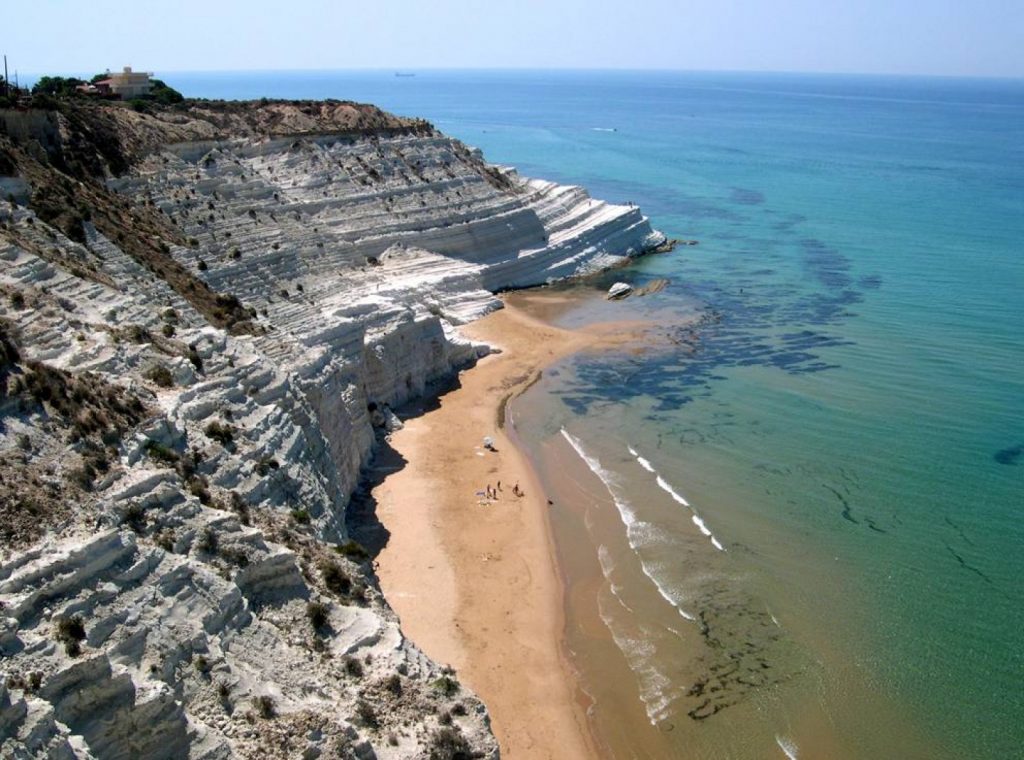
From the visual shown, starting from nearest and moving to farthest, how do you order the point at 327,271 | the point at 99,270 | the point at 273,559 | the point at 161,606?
the point at 161,606, the point at 273,559, the point at 99,270, the point at 327,271

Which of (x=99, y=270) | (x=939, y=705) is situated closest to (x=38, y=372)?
(x=99, y=270)

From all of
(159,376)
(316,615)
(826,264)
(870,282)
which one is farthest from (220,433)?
(826,264)

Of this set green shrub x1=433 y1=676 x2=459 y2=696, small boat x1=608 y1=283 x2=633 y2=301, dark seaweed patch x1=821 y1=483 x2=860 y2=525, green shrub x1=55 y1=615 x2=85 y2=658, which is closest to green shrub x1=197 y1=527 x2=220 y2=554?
green shrub x1=55 y1=615 x2=85 y2=658

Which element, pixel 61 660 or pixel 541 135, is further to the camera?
pixel 541 135

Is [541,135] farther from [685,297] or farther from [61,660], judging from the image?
[61,660]

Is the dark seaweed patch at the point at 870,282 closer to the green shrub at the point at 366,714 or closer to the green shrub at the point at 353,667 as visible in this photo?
the green shrub at the point at 353,667

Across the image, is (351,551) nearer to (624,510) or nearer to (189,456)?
(189,456)

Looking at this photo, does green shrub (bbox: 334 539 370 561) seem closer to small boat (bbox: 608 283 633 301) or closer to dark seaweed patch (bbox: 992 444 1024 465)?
dark seaweed patch (bbox: 992 444 1024 465)
